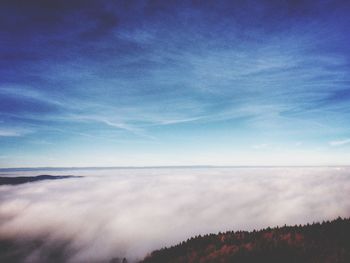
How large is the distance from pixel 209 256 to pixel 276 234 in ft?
12.8

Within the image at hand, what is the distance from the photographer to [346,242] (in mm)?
10203

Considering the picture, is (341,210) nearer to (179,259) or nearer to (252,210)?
(252,210)

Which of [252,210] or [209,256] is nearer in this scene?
[209,256]

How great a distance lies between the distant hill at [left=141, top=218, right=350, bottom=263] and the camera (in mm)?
9086

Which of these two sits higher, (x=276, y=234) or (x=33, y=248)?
A: (x=276, y=234)

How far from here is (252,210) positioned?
19762cm

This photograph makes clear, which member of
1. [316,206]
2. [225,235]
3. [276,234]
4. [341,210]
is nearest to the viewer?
[276,234]

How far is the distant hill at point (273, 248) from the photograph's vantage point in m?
9.09

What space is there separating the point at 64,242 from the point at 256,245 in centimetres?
20572

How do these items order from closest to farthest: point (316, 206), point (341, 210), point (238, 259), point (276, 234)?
point (238, 259) → point (276, 234) → point (341, 210) → point (316, 206)

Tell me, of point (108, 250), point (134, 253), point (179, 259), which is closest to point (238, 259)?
point (179, 259)

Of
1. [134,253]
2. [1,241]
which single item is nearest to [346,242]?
[134,253]

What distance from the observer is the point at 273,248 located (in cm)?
986

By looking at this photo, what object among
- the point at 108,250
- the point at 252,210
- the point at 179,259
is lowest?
the point at 108,250
